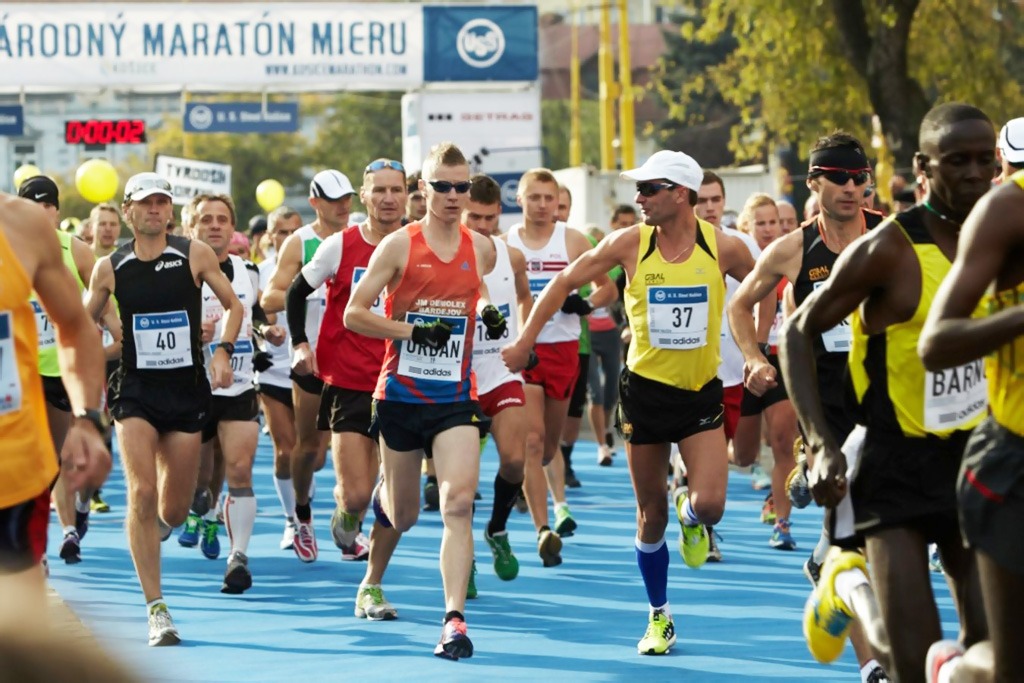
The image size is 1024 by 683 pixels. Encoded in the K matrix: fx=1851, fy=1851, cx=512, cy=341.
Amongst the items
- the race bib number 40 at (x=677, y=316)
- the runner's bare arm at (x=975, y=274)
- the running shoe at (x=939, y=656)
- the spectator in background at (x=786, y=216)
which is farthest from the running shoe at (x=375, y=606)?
the spectator in background at (x=786, y=216)

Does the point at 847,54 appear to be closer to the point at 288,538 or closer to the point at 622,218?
the point at 622,218

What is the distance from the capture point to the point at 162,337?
883cm

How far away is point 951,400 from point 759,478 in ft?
34.2

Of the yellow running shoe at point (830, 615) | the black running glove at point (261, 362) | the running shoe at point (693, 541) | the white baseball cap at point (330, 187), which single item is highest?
the white baseball cap at point (330, 187)

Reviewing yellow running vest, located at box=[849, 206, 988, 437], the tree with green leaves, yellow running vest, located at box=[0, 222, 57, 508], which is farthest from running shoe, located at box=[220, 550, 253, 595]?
the tree with green leaves

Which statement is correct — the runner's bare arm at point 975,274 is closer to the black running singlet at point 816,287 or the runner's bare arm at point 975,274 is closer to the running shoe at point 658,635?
the black running singlet at point 816,287

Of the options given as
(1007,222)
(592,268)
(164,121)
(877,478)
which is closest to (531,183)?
(592,268)

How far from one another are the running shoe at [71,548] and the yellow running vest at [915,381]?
733 centimetres

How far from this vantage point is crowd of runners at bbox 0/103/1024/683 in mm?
4402

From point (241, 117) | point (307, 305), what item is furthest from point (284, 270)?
point (241, 117)

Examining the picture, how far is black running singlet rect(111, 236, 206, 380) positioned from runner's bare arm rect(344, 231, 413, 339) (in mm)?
1239

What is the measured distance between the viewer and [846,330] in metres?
7.87

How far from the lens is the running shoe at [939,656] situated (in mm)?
4332

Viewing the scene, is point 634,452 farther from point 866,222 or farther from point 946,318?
point 946,318
